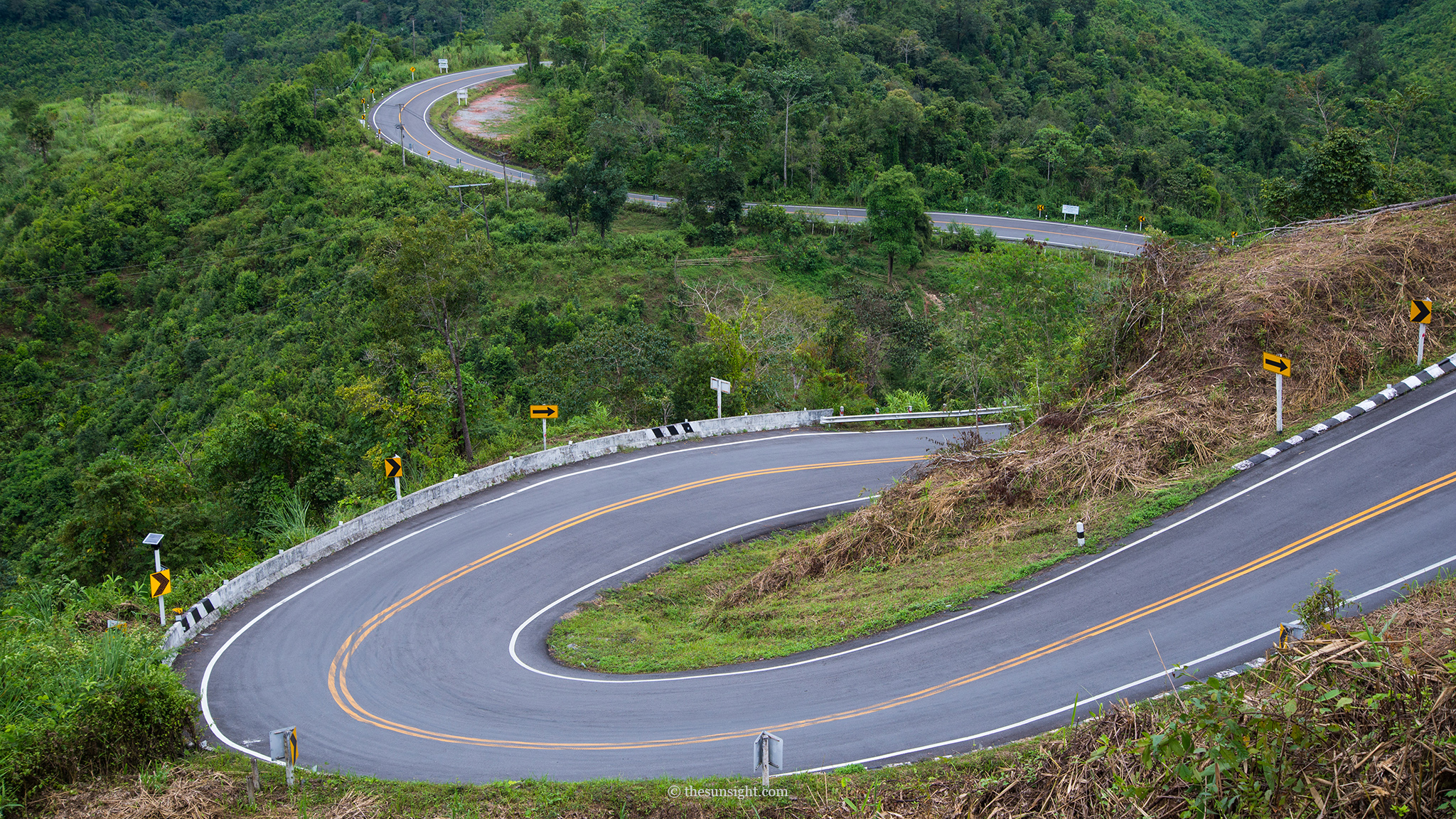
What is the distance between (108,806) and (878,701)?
9756mm

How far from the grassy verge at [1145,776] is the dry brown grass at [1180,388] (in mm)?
6782

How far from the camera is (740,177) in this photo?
180 ft

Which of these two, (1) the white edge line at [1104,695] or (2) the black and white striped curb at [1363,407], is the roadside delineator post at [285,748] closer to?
(1) the white edge line at [1104,695]

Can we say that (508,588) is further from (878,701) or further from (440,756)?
(878,701)

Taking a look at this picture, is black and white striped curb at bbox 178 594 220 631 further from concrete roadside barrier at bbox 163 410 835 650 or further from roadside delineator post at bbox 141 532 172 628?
roadside delineator post at bbox 141 532 172 628

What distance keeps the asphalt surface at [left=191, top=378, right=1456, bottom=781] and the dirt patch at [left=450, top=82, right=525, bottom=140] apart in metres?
47.9

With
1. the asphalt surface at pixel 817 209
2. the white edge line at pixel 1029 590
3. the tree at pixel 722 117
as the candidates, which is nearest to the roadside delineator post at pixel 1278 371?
the white edge line at pixel 1029 590

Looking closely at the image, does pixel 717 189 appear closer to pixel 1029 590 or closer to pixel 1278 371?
pixel 1278 371

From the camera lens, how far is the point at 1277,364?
1783 centimetres

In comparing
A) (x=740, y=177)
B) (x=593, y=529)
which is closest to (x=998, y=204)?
(x=740, y=177)

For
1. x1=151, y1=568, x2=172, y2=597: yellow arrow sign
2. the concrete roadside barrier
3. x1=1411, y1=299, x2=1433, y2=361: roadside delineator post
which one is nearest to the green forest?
x1=151, y1=568, x2=172, y2=597: yellow arrow sign

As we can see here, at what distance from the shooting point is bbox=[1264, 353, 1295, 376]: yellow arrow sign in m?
17.8

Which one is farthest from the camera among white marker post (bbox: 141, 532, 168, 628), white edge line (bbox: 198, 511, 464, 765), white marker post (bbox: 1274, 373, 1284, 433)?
white marker post (bbox: 141, 532, 168, 628)

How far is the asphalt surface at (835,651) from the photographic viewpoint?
42.7ft
